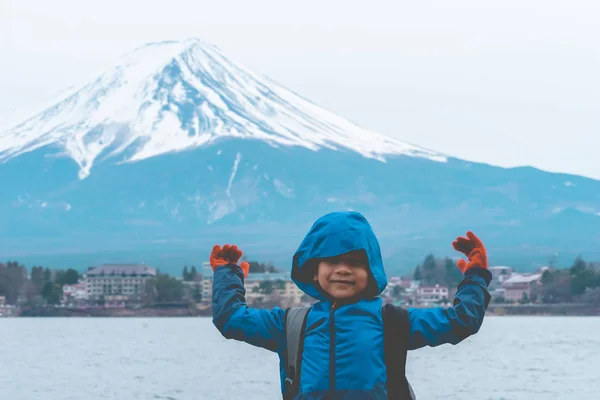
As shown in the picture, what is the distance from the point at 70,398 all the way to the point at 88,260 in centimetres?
17010

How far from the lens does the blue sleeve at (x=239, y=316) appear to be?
4.61 meters

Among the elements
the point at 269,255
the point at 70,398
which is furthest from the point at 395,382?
the point at 269,255

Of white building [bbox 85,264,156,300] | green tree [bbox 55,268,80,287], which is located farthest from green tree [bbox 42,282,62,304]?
green tree [bbox 55,268,80,287]

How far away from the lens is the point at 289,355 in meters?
4.53

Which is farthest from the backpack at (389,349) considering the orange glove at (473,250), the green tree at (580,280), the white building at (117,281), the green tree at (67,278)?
the green tree at (67,278)

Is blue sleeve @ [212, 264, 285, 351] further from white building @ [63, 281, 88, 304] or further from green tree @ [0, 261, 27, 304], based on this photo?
green tree @ [0, 261, 27, 304]

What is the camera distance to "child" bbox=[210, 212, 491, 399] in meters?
4.38

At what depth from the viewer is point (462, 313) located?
450 cm

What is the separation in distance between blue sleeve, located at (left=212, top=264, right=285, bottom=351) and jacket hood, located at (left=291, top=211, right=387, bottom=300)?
0.27 m

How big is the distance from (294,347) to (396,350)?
0.97 ft

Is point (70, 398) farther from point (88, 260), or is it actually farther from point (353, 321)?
point (88, 260)

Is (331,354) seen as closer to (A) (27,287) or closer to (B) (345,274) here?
(B) (345,274)

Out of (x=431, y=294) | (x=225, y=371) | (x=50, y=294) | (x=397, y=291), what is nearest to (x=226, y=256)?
(x=225, y=371)

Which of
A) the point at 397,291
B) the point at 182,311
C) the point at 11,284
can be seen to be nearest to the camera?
the point at 182,311
